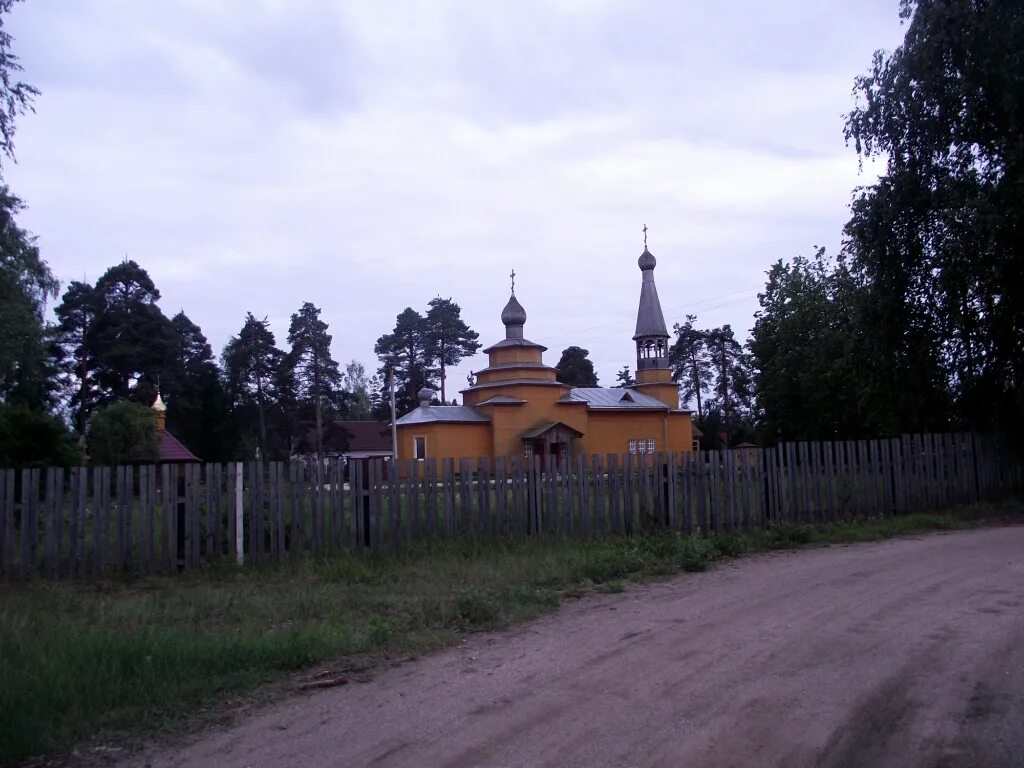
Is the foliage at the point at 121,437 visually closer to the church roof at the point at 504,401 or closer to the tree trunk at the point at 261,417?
the church roof at the point at 504,401

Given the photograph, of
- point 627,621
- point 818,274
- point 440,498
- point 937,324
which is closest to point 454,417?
point 818,274

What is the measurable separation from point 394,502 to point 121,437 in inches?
1044

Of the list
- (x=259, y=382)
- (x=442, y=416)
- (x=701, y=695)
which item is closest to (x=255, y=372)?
(x=259, y=382)

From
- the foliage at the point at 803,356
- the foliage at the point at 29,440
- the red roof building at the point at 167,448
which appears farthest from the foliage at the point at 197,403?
the foliage at the point at 803,356

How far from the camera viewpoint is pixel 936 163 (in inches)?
758

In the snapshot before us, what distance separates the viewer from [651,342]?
55344 millimetres

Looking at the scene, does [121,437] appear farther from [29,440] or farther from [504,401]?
[504,401]

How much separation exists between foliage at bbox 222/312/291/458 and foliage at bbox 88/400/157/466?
2091 centimetres

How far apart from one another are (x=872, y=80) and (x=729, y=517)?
1090 centimetres

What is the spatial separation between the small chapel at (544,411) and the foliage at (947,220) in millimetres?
23785

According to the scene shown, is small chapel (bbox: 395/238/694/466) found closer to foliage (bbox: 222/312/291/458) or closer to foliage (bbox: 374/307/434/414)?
foliage (bbox: 222/312/291/458)

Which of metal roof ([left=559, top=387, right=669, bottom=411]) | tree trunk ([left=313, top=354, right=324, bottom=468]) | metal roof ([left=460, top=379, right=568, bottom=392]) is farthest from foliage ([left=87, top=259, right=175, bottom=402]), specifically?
metal roof ([left=559, top=387, right=669, bottom=411])

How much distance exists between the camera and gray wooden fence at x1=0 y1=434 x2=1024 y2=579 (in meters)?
12.0

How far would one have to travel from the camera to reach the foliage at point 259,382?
58.1m
